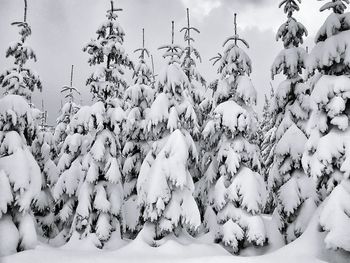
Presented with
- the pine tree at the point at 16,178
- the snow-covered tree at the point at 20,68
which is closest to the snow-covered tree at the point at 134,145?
the snow-covered tree at the point at 20,68

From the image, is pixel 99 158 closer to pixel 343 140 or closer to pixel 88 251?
pixel 88 251

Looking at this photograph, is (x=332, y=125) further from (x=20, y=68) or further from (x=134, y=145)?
(x=20, y=68)

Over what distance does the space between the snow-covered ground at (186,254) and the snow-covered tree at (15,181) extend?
843 millimetres

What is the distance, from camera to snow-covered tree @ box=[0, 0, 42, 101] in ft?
55.3

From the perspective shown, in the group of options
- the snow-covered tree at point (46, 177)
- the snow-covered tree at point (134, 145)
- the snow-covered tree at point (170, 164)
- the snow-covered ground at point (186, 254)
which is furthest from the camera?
the snow-covered tree at point (46, 177)

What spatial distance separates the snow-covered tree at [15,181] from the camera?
46.4 ft

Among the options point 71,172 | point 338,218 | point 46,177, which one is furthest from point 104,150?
point 338,218

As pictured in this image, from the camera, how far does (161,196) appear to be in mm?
16469

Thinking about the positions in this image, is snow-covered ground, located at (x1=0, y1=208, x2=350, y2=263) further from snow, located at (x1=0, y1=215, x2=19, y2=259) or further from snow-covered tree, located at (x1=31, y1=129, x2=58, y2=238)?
snow-covered tree, located at (x1=31, y1=129, x2=58, y2=238)

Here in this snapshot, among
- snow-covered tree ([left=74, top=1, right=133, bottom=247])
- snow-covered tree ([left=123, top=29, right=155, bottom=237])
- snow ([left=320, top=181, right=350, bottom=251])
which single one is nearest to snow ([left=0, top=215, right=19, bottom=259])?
snow-covered tree ([left=74, top=1, right=133, bottom=247])

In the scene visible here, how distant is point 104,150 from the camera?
19.1 meters

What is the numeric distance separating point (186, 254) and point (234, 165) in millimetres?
4984

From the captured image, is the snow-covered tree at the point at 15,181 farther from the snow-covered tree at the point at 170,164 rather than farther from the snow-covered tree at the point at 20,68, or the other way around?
the snow-covered tree at the point at 170,164

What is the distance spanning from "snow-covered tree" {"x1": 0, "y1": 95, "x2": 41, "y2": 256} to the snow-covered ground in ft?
2.77
